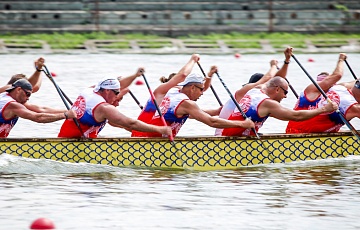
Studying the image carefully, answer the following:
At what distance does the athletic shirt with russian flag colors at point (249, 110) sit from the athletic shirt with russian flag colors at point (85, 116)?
1.82 meters

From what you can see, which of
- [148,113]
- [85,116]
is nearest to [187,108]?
[148,113]

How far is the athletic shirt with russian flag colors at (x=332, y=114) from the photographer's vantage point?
14.6 m

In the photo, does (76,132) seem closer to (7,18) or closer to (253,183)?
(253,183)

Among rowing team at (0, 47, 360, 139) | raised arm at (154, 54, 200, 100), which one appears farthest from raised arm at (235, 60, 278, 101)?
raised arm at (154, 54, 200, 100)

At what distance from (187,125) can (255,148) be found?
555 cm

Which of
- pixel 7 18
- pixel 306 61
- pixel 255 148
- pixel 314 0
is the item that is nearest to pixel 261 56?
pixel 306 61

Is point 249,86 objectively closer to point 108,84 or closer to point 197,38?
point 108,84

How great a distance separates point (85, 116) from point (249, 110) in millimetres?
2224

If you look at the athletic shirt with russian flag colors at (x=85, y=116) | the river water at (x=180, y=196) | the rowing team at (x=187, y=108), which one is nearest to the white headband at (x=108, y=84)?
the rowing team at (x=187, y=108)

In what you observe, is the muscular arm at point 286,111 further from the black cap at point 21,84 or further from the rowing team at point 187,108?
the black cap at point 21,84

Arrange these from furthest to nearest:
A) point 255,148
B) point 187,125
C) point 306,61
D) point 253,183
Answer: point 306,61 → point 187,125 → point 255,148 → point 253,183

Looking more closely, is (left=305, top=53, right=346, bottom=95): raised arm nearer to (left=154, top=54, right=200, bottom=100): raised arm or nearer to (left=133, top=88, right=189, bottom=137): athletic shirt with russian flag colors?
(left=154, top=54, right=200, bottom=100): raised arm

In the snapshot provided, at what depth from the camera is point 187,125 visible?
63.8ft

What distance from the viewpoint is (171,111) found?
1379cm
